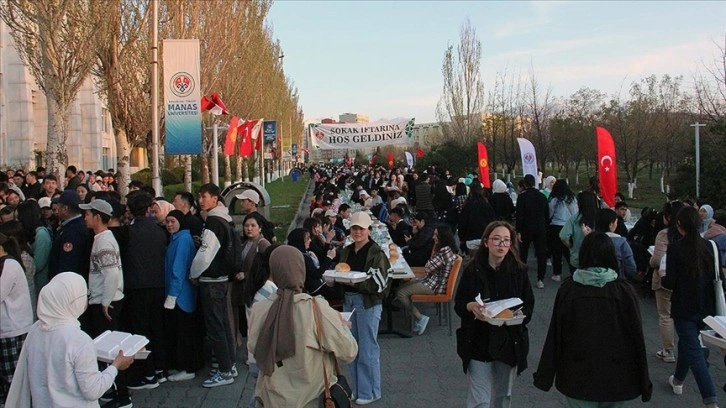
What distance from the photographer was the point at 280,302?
4066mm

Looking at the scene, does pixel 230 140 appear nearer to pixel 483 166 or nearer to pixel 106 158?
pixel 483 166

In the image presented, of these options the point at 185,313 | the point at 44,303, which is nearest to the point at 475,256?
the point at 44,303

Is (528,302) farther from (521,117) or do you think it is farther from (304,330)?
(521,117)

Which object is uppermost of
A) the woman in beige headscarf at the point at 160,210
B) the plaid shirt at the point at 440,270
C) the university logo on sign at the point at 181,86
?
the university logo on sign at the point at 181,86

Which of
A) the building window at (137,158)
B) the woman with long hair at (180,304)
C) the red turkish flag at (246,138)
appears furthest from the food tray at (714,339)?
the building window at (137,158)

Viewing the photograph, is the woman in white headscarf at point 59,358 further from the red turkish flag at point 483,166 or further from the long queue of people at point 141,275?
the red turkish flag at point 483,166

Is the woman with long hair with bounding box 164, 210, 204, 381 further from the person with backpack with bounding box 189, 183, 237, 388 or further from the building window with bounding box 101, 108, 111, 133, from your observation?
the building window with bounding box 101, 108, 111, 133

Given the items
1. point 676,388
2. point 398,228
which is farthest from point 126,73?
point 676,388

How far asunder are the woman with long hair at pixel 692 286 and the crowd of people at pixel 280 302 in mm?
12

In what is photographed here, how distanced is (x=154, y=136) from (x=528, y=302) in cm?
1095

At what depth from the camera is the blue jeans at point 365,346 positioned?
634cm

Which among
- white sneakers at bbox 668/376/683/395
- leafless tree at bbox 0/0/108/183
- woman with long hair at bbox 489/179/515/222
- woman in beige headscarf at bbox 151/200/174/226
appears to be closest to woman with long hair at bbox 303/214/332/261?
woman in beige headscarf at bbox 151/200/174/226

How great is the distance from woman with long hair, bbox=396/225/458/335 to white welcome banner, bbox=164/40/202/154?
6073 mm

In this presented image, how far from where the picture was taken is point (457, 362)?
7.90 m
